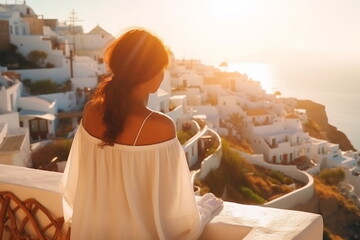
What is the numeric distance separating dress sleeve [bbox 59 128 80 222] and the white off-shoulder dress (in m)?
0.11

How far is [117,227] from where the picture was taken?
1.84 metres

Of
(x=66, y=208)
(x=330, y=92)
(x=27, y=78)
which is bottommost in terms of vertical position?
(x=330, y=92)

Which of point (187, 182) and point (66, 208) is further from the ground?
point (187, 182)

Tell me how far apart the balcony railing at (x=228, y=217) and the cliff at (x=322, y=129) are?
3225cm

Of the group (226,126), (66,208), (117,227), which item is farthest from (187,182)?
(226,126)

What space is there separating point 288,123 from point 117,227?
2403 cm

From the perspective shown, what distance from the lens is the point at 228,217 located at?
1.96 m

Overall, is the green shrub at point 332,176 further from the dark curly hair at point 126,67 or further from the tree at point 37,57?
the dark curly hair at point 126,67

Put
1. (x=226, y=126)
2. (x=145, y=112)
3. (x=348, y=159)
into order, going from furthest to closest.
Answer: (x=348, y=159)
(x=226, y=126)
(x=145, y=112)

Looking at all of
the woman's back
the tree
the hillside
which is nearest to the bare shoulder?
the woman's back

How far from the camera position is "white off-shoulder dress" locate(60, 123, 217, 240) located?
177 cm

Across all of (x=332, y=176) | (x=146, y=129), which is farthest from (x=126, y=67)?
(x=332, y=176)

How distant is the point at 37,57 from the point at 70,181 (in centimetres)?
1871

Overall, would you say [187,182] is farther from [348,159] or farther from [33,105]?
[348,159]
